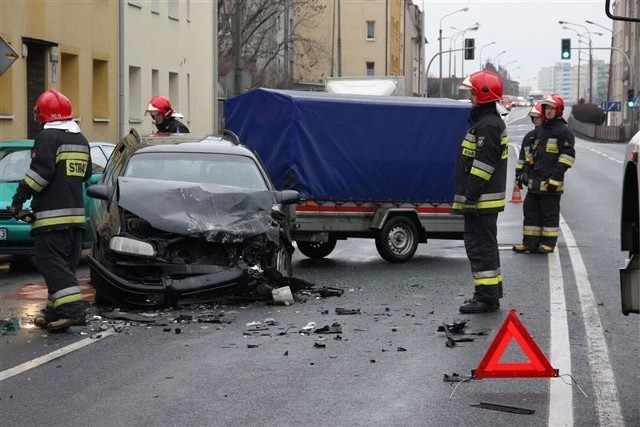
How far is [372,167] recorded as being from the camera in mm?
14820

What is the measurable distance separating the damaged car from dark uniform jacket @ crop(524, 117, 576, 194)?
17.7ft

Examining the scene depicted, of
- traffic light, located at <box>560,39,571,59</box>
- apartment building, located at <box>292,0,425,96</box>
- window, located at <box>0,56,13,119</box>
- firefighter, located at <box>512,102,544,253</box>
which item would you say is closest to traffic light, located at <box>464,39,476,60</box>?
traffic light, located at <box>560,39,571,59</box>

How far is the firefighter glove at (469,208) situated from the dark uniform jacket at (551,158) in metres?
5.42

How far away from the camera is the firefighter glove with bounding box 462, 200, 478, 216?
11.1 metres

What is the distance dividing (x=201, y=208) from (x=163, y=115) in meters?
4.72

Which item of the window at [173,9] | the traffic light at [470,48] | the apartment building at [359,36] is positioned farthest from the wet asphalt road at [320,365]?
the apartment building at [359,36]

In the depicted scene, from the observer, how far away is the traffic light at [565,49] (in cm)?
5903

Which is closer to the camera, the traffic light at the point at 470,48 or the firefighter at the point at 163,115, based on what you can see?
the firefighter at the point at 163,115

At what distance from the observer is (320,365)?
27.0 feet

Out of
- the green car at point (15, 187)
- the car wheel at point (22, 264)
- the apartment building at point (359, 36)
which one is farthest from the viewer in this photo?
the apartment building at point (359, 36)

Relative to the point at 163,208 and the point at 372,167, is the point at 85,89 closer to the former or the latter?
the point at 372,167

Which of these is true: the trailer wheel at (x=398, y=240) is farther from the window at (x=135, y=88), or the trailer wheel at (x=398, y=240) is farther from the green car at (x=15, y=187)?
the window at (x=135, y=88)

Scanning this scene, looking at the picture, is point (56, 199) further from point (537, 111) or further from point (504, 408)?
point (537, 111)

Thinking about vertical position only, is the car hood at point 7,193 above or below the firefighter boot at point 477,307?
above
